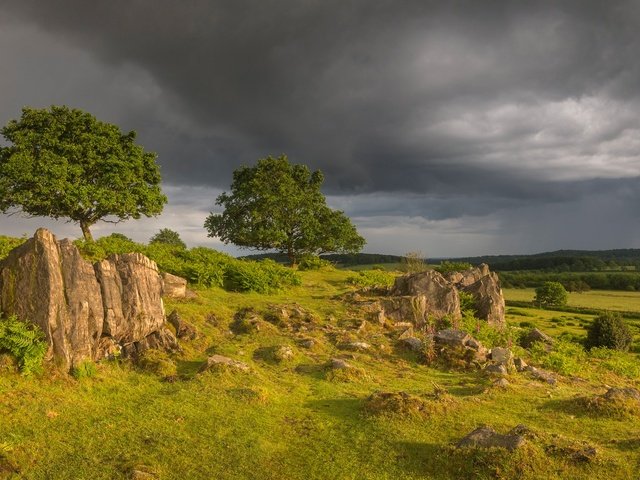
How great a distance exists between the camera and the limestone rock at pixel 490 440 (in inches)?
440

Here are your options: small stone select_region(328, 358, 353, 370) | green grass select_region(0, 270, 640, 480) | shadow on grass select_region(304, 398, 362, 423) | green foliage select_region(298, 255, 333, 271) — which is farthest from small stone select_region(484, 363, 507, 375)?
green foliage select_region(298, 255, 333, 271)

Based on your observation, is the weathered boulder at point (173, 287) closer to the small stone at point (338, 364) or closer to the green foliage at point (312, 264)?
the small stone at point (338, 364)

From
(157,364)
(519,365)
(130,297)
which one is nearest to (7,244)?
(130,297)

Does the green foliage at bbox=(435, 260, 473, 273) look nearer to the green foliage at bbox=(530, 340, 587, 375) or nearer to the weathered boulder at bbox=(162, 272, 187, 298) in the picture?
the green foliage at bbox=(530, 340, 587, 375)

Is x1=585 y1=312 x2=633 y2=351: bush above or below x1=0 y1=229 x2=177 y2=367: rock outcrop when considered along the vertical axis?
below

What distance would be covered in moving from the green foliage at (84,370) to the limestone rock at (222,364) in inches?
148

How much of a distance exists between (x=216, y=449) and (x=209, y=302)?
50.7ft

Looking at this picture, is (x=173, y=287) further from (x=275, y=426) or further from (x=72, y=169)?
(x=72, y=169)

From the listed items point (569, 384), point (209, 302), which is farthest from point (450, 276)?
point (209, 302)

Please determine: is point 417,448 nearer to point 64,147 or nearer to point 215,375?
point 215,375

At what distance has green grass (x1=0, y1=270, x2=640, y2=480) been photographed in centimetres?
1106

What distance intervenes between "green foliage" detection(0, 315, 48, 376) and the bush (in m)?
48.4

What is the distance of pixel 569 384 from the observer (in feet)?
69.3

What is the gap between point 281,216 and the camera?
56.6 metres
